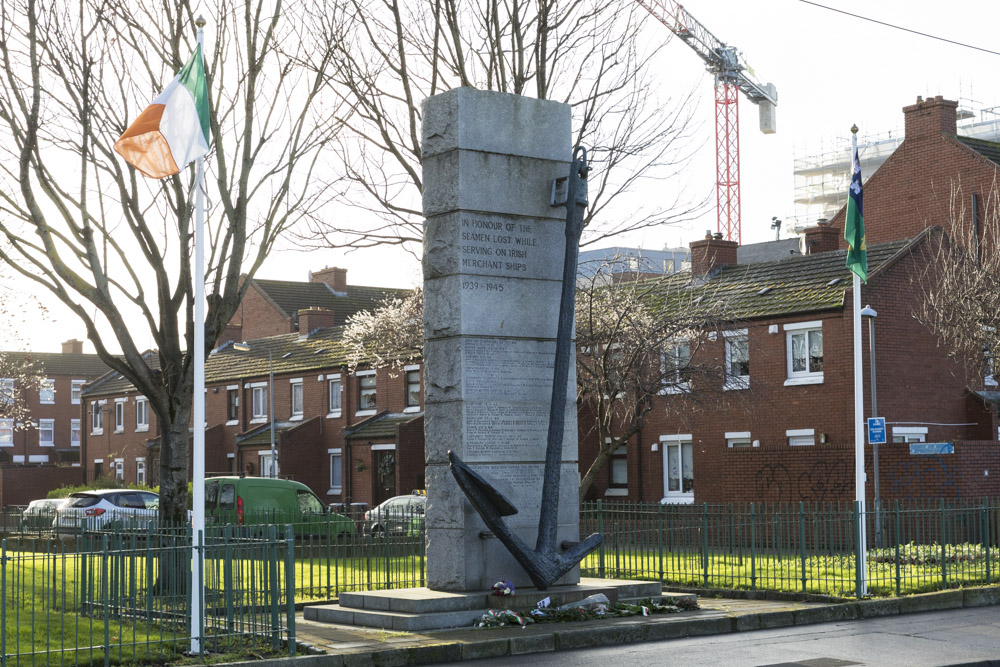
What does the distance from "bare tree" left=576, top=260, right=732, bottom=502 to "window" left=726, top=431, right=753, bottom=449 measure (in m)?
2.11

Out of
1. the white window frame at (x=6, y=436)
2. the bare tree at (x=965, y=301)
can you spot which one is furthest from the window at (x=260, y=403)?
the white window frame at (x=6, y=436)

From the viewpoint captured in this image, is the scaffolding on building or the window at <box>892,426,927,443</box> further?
the scaffolding on building

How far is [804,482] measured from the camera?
29.8 meters

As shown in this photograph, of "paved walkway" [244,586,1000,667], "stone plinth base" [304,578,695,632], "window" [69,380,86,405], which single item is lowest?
"paved walkway" [244,586,1000,667]

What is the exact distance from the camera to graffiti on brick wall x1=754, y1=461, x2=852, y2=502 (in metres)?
29.2

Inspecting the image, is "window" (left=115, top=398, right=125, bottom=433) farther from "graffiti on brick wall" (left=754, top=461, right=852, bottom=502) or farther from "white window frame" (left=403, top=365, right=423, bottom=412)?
"graffiti on brick wall" (left=754, top=461, right=852, bottom=502)

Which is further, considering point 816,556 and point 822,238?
point 822,238

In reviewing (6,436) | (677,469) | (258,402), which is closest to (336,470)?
(258,402)

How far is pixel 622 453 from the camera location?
37625 mm

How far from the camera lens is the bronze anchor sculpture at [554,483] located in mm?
13570

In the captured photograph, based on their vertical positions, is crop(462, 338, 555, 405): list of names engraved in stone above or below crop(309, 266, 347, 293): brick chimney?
below

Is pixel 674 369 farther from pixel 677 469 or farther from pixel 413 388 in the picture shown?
pixel 413 388

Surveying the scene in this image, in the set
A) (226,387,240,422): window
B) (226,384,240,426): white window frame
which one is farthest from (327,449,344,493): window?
(226,387,240,422): window

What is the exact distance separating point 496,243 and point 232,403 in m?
40.4
